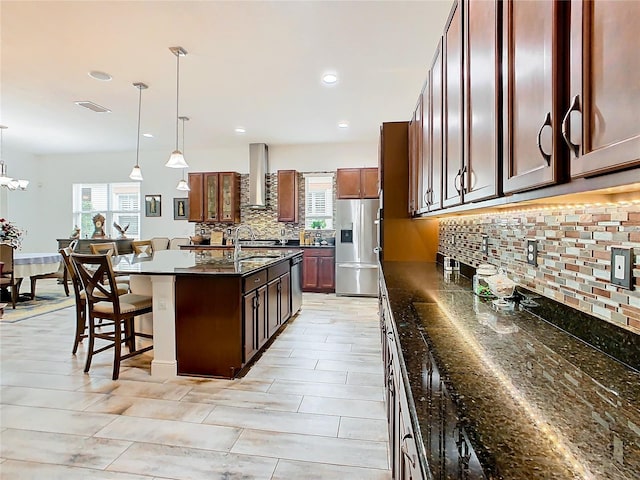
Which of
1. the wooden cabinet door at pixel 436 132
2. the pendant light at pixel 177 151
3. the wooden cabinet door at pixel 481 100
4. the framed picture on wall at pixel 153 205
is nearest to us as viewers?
the wooden cabinet door at pixel 481 100

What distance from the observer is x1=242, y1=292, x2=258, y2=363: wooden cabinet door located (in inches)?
115

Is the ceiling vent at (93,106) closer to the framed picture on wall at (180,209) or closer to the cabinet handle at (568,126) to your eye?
the framed picture on wall at (180,209)

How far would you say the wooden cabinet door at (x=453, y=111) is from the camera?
1.59 m

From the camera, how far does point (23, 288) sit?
7.14 metres

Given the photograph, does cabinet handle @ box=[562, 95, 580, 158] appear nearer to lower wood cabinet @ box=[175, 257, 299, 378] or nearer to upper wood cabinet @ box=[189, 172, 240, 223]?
lower wood cabinet @ box=[175, 257, 299, 378]

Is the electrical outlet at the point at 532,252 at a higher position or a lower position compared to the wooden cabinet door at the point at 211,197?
lower

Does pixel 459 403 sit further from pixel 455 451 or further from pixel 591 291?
pixel 591 291

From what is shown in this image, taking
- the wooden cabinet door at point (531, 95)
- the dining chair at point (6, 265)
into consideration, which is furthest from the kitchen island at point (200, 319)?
the dining chair at point (6, 265)

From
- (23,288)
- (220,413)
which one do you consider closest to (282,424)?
(220,413)

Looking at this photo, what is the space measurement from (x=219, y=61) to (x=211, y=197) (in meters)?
3.90

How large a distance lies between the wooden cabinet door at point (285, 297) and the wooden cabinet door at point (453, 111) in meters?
2.54

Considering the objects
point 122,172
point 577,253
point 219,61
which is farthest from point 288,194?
point 577,253

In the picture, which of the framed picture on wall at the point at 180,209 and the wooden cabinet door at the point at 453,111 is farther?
the framed picture on wall at the point at 180,209

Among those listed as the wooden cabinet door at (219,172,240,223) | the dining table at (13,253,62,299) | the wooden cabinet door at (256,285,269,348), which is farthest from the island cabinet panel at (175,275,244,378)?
the wooden cabinet door at (219,172,240,223)
